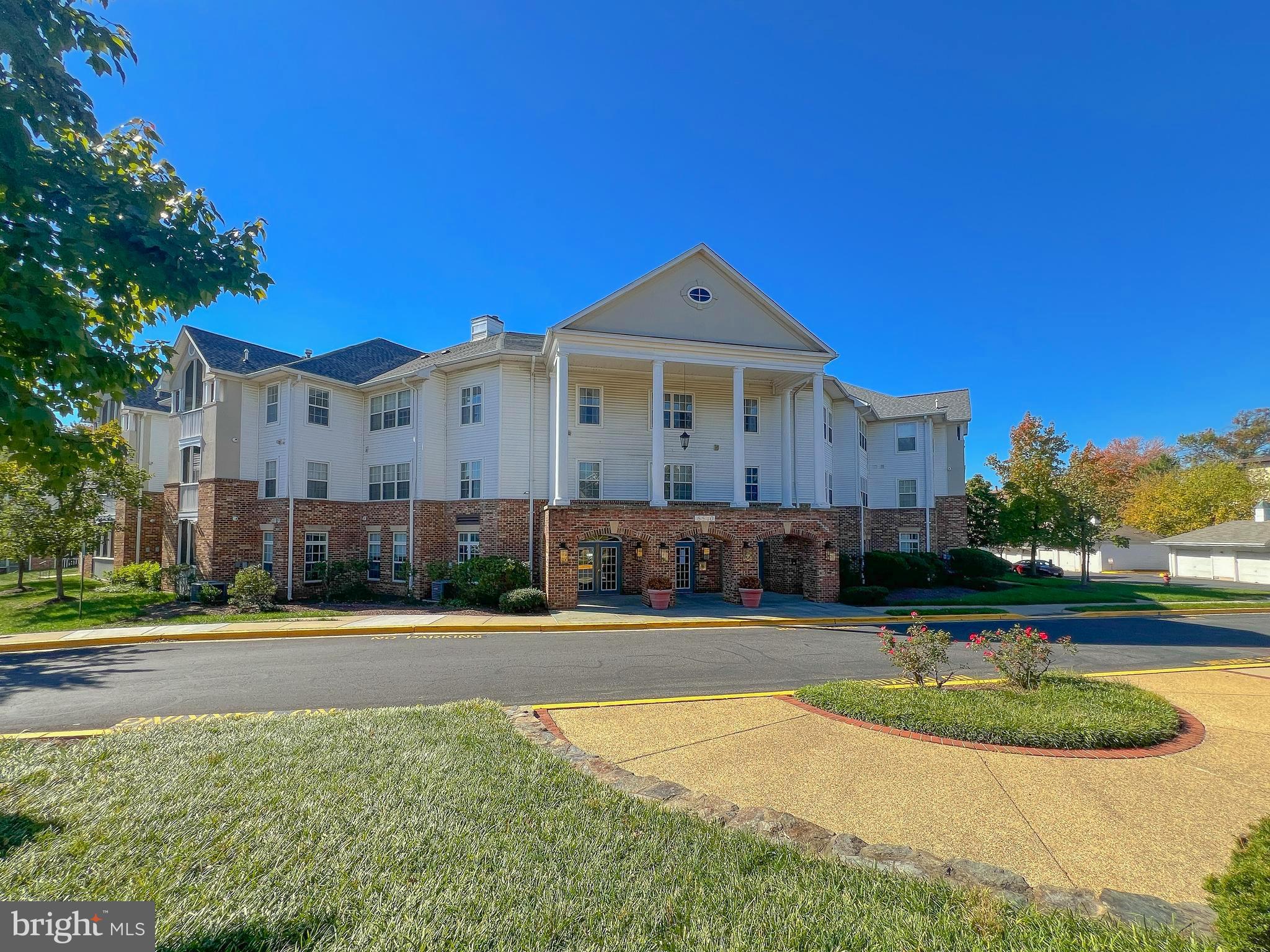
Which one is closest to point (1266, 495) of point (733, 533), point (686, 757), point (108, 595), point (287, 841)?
point (733, 533)

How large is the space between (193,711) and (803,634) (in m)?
12.9

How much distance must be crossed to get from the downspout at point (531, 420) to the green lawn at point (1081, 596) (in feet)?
46.0

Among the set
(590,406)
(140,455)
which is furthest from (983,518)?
(140,455)

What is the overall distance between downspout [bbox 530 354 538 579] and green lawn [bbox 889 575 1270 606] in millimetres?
14008

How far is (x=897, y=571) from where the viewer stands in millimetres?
26438

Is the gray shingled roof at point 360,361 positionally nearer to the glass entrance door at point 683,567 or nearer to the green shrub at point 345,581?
the green shrub at point 345,581

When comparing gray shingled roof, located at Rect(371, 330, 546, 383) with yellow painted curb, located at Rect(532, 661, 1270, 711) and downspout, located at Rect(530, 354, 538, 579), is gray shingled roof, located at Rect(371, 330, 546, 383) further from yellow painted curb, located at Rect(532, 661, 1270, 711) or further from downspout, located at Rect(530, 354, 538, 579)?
yellow painted curb, located at Rect(532, 661, 1270, 711)

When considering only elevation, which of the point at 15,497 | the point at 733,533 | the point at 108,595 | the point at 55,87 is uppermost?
the point at 55,87

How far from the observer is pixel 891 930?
3273 mm

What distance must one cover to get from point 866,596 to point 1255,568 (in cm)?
3510

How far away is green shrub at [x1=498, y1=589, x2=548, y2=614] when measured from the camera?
714 inches

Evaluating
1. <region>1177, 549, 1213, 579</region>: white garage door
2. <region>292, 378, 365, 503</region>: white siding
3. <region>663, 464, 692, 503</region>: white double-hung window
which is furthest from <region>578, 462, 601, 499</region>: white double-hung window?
<region>1177, 549, 1213, 579</region>: white garage door

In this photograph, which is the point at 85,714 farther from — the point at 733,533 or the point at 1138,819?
the point at 733,533

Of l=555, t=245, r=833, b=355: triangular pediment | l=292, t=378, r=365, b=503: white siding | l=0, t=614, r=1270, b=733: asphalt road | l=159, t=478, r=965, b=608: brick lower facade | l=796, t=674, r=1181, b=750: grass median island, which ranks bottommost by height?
l=0, t=614, r=1270, b=733: asphalt road
